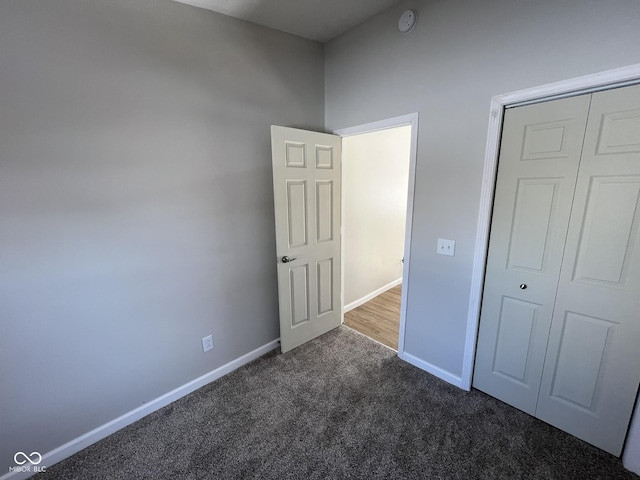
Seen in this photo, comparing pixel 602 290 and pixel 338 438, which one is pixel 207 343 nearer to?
pixel 338 438

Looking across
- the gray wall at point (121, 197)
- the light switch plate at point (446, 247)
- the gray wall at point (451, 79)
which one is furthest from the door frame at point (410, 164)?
the gray wall at point (121, 197)

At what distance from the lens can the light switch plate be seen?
1930 mm

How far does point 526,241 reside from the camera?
167 cm

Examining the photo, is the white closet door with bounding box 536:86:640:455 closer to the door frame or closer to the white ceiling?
the door frame

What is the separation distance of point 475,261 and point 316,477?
1596 millimetres

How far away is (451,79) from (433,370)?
2147 mm

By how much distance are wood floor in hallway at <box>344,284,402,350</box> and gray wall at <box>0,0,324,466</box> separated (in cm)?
133

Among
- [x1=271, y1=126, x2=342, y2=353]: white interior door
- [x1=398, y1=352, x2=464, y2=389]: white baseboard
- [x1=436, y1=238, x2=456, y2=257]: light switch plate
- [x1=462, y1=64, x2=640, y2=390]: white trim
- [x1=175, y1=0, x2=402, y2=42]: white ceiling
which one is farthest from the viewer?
[x1=271, y1=126, x2=342, y2=353]: white interior door

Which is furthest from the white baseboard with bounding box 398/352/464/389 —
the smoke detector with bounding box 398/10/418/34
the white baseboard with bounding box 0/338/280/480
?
the smoke detector with bounding box 398/10/418/34

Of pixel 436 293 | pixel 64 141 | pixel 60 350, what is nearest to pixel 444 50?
pixel 436 293

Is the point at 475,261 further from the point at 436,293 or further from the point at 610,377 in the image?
the point at 610,377

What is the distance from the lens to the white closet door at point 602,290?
4.37 ft

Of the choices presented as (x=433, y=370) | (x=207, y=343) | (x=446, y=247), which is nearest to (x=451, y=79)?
(x=446, y=247)

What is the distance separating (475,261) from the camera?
184 cm
